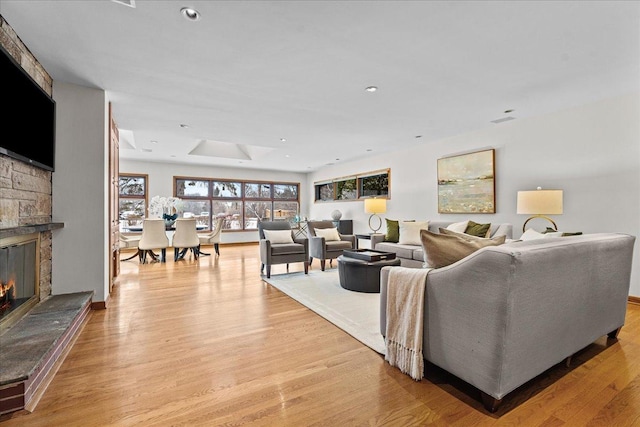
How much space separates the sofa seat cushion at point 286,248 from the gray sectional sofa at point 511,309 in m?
3.05

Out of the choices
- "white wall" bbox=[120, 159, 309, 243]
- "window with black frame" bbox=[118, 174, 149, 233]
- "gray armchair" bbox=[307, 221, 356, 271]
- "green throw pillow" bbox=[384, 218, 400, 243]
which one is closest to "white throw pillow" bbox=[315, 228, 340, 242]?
"gray armchair" bbox=[307, 221, 356, 271]

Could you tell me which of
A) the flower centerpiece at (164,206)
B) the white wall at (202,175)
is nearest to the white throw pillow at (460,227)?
the flower centerpiece at (164,206)

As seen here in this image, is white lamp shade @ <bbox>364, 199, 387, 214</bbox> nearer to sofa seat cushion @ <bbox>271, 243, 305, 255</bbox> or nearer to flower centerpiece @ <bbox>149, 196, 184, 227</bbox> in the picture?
sofa seat cushion @ <bbox>271, 243, 305, 255</bbox>

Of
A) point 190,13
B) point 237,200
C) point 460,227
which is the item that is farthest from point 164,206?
point 460,227

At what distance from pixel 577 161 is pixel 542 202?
954mm

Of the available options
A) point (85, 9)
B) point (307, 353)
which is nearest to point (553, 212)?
point (307, 353)

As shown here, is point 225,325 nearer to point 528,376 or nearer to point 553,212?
point 528,376

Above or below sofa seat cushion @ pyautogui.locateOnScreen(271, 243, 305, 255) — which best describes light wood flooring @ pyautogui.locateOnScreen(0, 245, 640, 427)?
below

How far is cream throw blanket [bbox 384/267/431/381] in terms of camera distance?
1870mm

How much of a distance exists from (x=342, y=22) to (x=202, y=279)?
3981 millimetres

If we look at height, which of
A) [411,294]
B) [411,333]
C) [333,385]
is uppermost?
[411,294]

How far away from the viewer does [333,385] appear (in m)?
1.84

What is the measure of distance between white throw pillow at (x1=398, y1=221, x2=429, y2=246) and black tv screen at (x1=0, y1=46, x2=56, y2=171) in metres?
4.65

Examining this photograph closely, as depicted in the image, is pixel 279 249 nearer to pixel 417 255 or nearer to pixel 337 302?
pixel 337 302
